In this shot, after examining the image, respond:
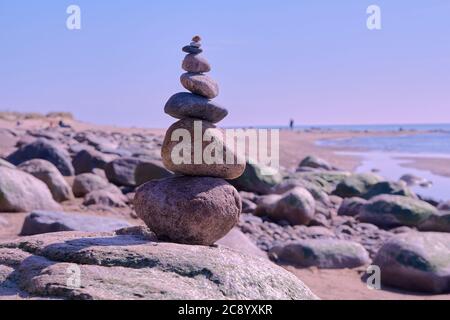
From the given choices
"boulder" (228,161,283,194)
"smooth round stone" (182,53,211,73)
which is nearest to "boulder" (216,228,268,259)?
"smooth round stone" (182,53,211,73)

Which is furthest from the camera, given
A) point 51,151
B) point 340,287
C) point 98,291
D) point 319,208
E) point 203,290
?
point 51,151

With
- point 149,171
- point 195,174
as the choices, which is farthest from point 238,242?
point 149,171

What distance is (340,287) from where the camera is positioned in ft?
26.3

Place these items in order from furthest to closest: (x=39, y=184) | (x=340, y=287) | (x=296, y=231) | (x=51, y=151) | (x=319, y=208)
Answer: (x=51, y=151), (x=319, y=208), (x=296, y=231), (x=39, y=184), (x=340, y=287)

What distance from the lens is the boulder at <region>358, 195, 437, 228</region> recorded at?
12648 millimetres

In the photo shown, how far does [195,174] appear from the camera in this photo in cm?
515

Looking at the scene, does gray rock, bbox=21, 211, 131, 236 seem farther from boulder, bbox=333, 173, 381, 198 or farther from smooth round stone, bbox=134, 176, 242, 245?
boulder, bbox=333, 173, 381, 198

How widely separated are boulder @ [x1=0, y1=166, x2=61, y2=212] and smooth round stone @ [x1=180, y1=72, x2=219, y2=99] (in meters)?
6.01

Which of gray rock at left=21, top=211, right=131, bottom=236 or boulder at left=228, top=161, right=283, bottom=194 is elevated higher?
gray rock at left=21, top=211, right=131, bottom=236

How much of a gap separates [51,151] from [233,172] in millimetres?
10702

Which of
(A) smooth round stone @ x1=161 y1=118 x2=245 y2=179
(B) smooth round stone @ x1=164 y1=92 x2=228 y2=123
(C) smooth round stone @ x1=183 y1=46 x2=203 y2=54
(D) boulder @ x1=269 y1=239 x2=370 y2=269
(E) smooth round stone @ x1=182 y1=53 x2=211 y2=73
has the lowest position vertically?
(D) boulder @ x1=269 y1=239 x2=370 y2=269
